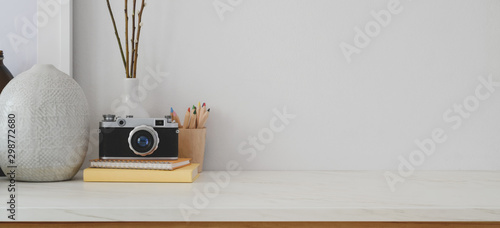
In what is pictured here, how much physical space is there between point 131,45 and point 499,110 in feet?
3.41

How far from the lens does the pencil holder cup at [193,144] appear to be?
4.23 ft

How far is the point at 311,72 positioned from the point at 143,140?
1.63 feet

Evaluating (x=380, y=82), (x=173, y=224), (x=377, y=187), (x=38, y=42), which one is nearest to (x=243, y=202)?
(x=173, y=224)

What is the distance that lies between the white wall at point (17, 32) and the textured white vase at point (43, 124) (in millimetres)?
227

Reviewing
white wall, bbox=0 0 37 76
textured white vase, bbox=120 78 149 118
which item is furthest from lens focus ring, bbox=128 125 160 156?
white wall, bbox=0 0 37 76

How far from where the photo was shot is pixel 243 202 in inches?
36.0

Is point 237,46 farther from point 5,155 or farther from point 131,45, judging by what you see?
point 5,155

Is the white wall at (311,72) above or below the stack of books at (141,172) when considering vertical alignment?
above

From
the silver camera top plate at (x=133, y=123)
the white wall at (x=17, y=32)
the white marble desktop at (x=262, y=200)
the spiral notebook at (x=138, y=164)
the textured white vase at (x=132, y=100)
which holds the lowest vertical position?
the white marble desktop at (x=262, y=200)

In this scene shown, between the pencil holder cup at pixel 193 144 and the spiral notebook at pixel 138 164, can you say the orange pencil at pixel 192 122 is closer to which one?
the pencil holder cup at pixel 193 144

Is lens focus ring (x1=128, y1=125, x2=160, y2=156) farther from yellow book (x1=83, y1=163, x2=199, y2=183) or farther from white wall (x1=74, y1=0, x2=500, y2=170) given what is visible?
white wall (x1=74, y1=0, x2=500, y2=170)

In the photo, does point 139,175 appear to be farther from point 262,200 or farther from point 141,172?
point 262,200

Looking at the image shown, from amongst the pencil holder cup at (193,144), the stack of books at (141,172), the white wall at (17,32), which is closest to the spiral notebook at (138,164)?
the stack of books at (141,172)

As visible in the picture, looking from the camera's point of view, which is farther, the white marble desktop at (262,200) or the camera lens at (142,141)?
the camera lens at (142,141)
